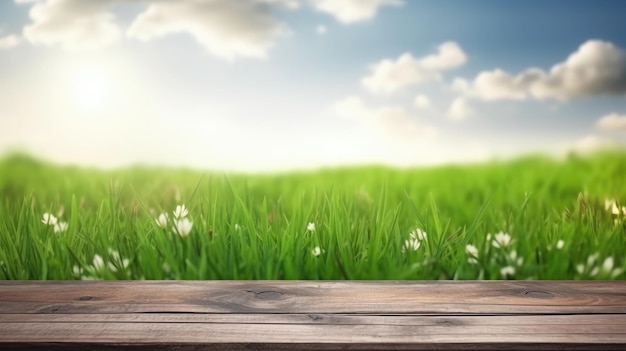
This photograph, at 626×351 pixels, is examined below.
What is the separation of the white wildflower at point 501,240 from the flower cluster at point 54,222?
1.29m

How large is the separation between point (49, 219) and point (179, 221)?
1.38ft

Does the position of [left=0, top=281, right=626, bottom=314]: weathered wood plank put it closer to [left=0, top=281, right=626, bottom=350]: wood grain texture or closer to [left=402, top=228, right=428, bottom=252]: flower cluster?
[left=0, top=281, right=626, bottom=350]: wood grain texture

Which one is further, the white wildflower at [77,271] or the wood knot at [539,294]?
the white wildflower at [77,271]

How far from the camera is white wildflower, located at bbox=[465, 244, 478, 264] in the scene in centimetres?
184

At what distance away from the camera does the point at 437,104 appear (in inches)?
76.7

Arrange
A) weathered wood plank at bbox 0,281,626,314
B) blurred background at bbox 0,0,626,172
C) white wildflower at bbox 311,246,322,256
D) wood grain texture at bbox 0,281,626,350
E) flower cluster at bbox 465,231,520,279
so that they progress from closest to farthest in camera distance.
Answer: wood grain texture at bbox 0,281,626,350, weathered wood plank at bbox 0,281,626,314, white wildflower at bbox 311,246,322,256, flower cluster at bbox 465,231,520,279, blurred background at bbox 0,0,626,172

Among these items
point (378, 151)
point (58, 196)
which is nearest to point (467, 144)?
point (378, 151)

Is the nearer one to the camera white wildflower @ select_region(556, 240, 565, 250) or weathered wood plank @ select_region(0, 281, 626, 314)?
weathered wood plank @ select_region(0, 281, 626, 314)

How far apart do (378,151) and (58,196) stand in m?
1.03

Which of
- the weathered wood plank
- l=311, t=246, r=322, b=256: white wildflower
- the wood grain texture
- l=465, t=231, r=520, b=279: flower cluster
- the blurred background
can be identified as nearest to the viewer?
the wood grain texture

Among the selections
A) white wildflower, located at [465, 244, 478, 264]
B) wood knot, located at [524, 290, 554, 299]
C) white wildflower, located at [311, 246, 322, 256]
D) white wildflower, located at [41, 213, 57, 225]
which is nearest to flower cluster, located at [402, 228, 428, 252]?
white wildflower, located at [465, 244, 478, 264]

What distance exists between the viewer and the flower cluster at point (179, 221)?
Result: 5.79 feet

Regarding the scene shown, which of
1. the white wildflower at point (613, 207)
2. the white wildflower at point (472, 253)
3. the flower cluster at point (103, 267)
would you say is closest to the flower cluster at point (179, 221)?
the flower cluster at point (103, 267)

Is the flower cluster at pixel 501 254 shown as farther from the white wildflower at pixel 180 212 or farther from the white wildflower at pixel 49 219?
the white wildflower at pixel 49 219
